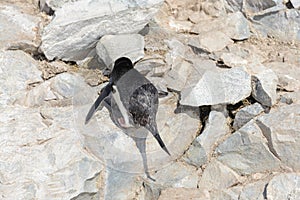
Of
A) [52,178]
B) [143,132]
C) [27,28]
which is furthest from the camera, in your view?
[27,28]

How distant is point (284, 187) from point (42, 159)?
4.87ft

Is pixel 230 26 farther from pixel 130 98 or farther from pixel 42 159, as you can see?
pixel 42 159

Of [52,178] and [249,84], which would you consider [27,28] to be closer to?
[52,178]

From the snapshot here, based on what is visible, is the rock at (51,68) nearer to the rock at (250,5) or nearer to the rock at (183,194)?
the rock at (183,194)

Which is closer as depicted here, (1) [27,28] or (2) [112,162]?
(2) [112,162]


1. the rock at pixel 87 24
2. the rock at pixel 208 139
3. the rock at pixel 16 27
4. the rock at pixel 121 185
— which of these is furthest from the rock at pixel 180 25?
the rock at pixel 121 185

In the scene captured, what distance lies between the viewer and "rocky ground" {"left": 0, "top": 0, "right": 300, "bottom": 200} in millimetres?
3459

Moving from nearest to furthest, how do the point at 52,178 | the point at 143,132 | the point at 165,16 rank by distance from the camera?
the point at 52,178
the point at 143,132
the point at 165,16

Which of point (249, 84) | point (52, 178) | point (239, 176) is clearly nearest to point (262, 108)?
point (249, 84)

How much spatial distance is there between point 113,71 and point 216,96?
2.35 ft

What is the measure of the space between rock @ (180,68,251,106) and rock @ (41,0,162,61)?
728 millimetres

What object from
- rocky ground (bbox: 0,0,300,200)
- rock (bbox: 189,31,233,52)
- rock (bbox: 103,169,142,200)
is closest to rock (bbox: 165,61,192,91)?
rocky ground (bbox: 0,0,300,200)

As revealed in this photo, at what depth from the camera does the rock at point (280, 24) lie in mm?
4320

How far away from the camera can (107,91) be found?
376 centimetres
